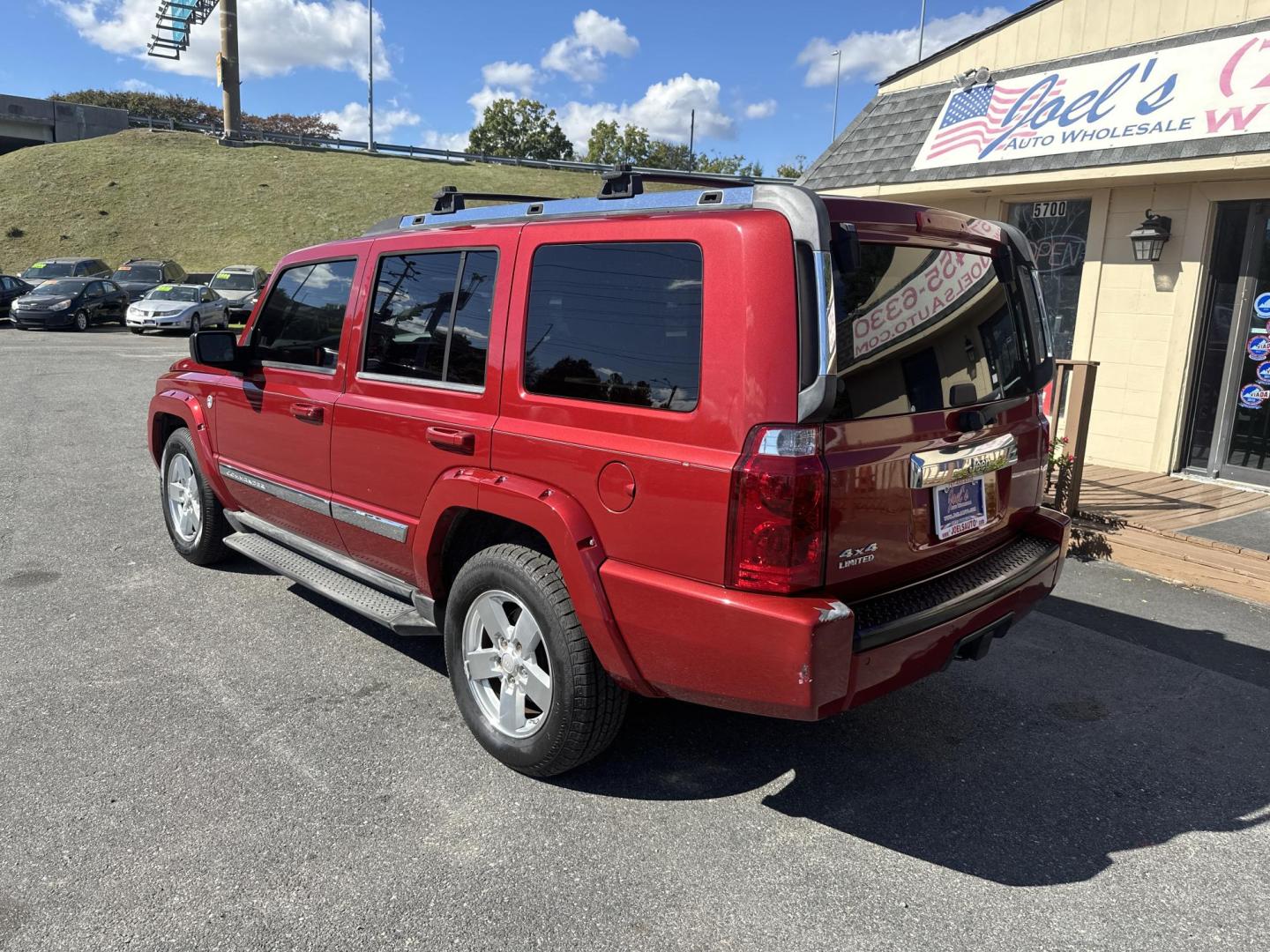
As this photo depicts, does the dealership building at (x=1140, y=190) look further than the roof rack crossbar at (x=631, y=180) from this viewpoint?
Yes

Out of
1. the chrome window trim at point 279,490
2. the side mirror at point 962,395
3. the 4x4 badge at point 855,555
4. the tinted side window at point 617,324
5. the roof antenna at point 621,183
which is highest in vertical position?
the roof antenna at point 621,183

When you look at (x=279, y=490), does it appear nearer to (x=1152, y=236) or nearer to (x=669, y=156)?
(x=1152, y=236)

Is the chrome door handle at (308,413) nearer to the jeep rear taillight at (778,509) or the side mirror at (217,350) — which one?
the side mirror at (217,350)

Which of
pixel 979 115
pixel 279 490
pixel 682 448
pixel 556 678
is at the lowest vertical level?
pixel 556 678

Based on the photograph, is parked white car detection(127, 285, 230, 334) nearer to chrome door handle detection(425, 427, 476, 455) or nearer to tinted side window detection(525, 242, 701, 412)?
chrome door handle detection(425, 427, 476, 455)

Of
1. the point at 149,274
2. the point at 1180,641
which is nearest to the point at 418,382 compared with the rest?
the point at 1180,641

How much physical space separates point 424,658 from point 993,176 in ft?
24.2

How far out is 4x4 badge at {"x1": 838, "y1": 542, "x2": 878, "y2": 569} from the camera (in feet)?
8.91

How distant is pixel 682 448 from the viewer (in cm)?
275

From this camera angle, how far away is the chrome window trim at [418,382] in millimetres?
3494

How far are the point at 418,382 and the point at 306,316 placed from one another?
1132 millimetres

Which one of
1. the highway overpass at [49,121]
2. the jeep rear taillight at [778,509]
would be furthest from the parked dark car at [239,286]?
the highway overpass at [49,121]

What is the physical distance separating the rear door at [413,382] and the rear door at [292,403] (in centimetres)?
18

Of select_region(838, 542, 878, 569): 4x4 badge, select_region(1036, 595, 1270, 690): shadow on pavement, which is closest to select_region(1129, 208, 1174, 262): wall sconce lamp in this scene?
select_region(1036, 595, 1270, 690): shadow on pavement
